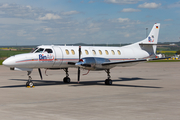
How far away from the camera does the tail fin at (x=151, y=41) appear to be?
1004 inches

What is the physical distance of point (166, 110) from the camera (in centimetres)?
1051

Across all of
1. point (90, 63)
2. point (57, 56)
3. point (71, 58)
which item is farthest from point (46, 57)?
point (90, 63)

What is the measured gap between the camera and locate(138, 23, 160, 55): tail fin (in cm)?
2549

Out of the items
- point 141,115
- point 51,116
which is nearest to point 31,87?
point 51,116

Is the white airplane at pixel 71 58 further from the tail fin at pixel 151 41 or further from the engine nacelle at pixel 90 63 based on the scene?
the tail fin at pixel 151 41

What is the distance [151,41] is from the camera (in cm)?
2594

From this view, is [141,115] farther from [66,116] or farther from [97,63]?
[97,63]

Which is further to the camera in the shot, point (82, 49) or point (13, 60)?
point (82, 49)

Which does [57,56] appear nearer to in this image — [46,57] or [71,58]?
[46,57]

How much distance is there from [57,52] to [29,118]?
11.0m

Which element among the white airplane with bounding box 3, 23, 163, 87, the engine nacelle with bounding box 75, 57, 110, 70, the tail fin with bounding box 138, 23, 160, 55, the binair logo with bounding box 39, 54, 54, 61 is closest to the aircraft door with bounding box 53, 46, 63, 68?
the white airplane with bounding box 3, 23, 163, 87

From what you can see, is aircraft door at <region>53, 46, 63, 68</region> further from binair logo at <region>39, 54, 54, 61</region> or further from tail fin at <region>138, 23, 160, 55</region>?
tail fin at <region>138, 23, 160, 55</region>

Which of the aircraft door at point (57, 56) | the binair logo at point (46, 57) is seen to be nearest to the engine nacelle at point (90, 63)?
the aircraft door at point (57, 56)

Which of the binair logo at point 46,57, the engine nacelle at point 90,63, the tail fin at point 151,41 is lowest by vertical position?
the engine nacelle at point 90,63
